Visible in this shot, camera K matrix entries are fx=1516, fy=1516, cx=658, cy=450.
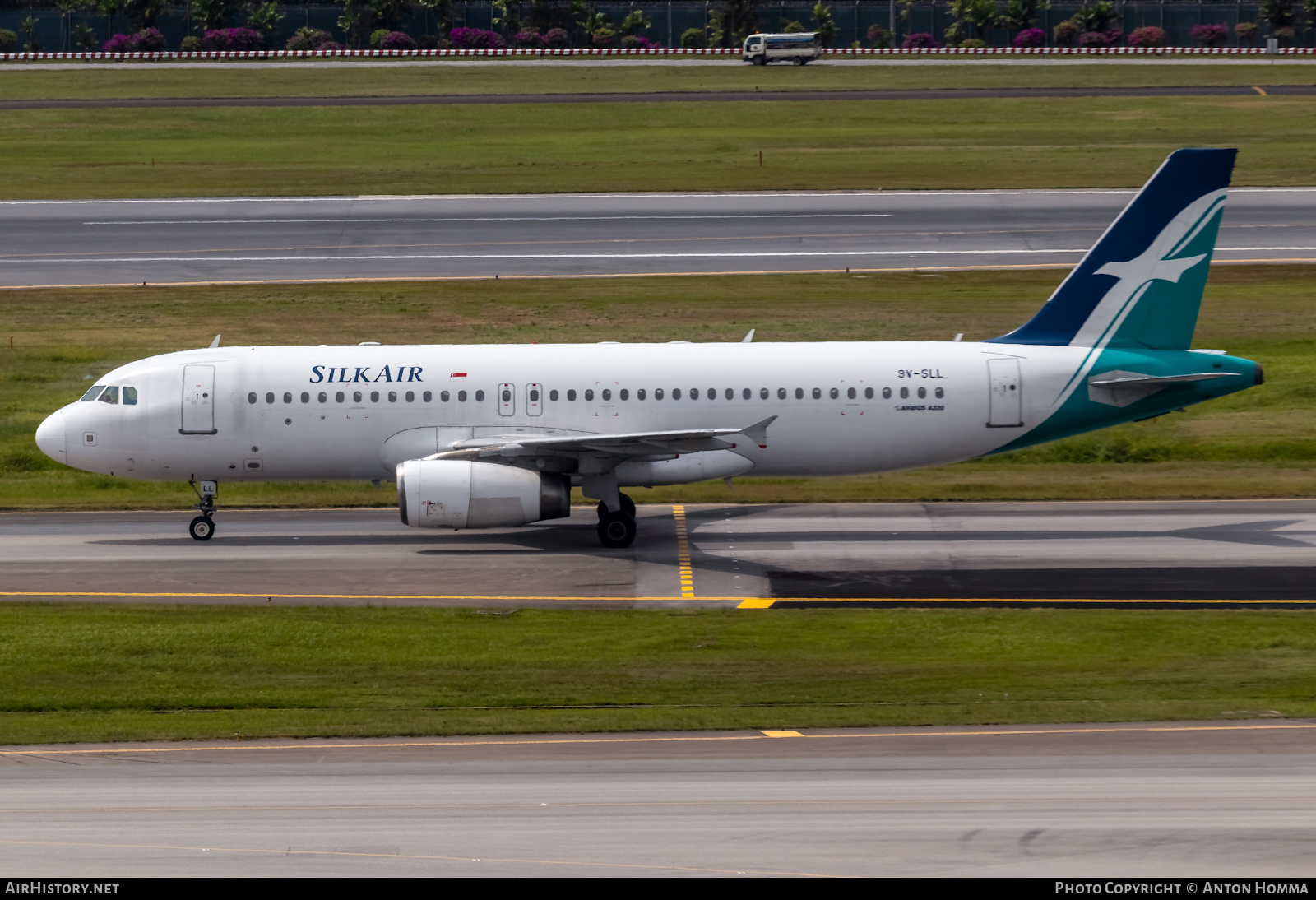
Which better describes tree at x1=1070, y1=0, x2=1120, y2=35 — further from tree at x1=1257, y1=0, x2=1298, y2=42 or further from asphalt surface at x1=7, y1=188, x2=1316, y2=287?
asphalt surface at x1=7, y1=188, x2=1316, y2=287

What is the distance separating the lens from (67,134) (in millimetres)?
96375

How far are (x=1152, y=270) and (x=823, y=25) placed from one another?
118628 mm

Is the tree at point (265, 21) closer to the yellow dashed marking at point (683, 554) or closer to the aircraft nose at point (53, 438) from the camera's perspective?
the aircraft nose at point (53, 438)

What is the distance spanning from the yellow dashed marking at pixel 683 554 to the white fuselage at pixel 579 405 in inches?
101

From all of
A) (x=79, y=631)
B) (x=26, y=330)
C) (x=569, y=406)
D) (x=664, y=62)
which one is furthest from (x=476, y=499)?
(x=664, y=62)

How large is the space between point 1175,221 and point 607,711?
64.2ft

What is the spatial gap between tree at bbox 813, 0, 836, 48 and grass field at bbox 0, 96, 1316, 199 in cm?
4575

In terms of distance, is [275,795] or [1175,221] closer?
[275,795]

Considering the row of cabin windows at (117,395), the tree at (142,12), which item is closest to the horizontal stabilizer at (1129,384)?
the row of cabin windows at (117,395)

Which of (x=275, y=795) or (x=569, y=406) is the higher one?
(x=569, y=406)

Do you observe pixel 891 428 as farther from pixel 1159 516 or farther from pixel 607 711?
pixel 607 711

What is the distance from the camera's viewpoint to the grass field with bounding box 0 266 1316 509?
40.5 metres
